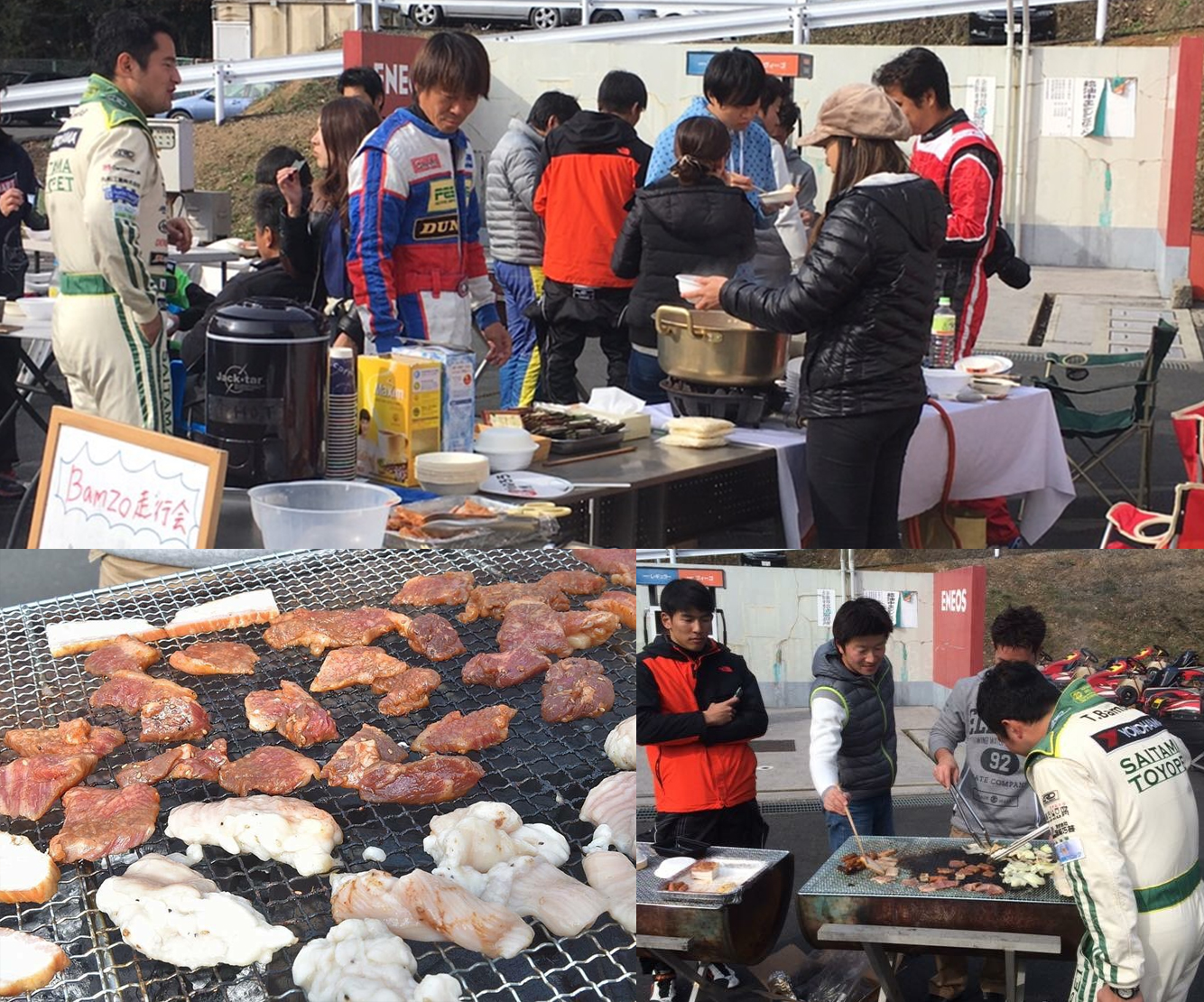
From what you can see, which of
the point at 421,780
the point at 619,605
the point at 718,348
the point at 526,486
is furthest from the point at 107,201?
the point at 421,780

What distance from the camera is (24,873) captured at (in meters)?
1.58

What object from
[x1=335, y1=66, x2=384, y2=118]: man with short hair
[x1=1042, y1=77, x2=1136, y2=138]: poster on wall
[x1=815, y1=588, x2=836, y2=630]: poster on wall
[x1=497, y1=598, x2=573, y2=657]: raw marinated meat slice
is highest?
[x1=1042, y1=77, x2=1136, y2=138]: poster on wall

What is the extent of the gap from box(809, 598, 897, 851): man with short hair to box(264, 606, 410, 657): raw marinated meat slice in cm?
106

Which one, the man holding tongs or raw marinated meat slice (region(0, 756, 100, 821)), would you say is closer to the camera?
the man holding tongs

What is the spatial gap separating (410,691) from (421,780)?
290 millimetres

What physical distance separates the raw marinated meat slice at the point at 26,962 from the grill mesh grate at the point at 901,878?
79cm

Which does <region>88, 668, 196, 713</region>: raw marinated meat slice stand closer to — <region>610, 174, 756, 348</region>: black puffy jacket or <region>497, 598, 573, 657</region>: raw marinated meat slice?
<region>497, 598, 573, 657</region>: raw marinated meat slice

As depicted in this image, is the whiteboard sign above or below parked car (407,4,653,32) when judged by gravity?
below

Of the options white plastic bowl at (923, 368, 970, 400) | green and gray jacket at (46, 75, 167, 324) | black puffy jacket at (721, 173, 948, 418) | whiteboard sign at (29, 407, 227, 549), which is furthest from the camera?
white plastic bowl at (923, 368, 970, 400)

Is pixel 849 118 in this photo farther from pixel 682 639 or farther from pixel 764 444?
pixel 682 639

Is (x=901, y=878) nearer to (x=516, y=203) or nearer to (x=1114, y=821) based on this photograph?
(x=1114, y=821)

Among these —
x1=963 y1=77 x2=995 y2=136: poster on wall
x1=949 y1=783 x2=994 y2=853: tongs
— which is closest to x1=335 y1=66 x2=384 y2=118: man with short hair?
x1=949 y1=783 x2=994 y2=853: tongs

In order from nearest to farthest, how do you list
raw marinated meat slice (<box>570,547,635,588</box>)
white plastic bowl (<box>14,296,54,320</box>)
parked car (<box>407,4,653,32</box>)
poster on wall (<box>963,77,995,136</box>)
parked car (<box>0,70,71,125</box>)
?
raw marinated meat slice (<box>570,547,635,588</box>) < white plastic bowl (<box>14,296,54,320</box>) < poster on wall (<box>963,77,995,136</box>) < parked car (<box>407,4,653,32</box>) < parked car (<box>0,70,71,125</box>)

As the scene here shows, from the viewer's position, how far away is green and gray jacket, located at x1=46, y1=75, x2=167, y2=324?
4.41 m
